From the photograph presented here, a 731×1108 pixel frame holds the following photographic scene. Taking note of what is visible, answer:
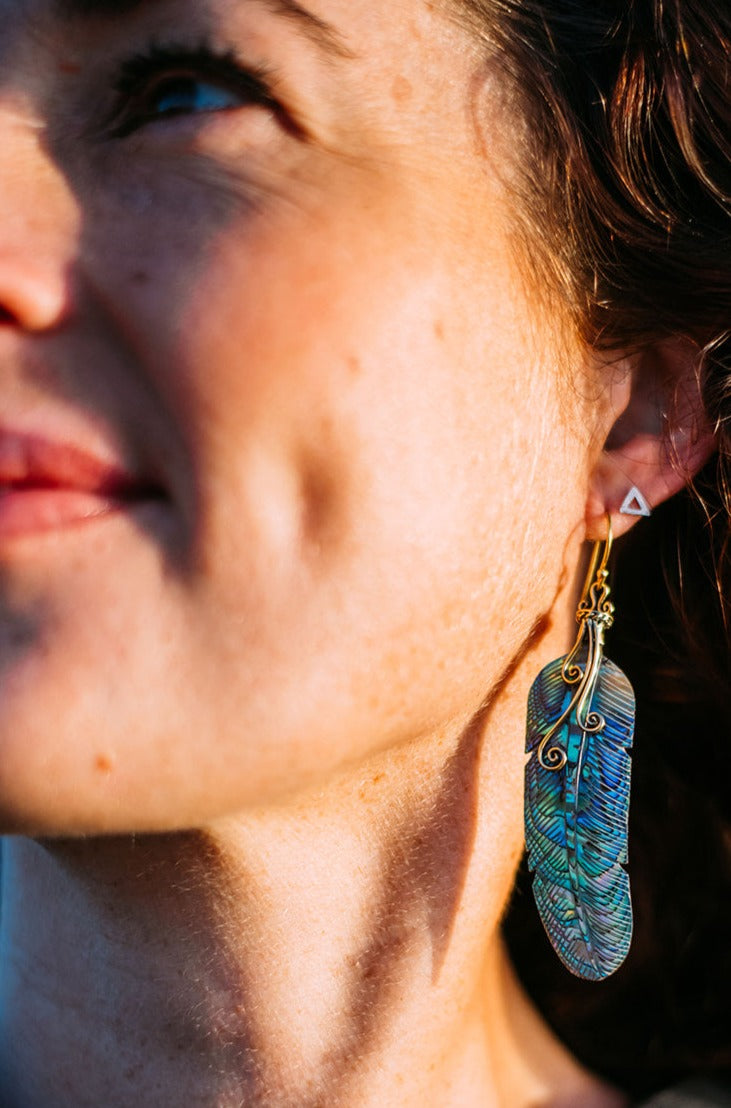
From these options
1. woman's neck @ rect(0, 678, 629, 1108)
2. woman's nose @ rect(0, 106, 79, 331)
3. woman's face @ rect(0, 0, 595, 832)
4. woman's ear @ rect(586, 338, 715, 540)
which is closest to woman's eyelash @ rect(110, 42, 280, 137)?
woman's face @ rect(0, 0, 595, 832)

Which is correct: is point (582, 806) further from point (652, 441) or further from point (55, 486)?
point (55, 486)

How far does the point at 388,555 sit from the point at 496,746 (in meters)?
0.45

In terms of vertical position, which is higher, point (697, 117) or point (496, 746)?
point (697, 117)

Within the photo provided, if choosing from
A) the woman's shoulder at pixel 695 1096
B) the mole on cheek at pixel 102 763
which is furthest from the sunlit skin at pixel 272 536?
the woman's shoulder at pixel 695 1096

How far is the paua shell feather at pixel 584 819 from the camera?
1.60 m

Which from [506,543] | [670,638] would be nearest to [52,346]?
[506,543]

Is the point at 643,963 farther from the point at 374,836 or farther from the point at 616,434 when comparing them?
the point at 616,434

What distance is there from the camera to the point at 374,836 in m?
1.57

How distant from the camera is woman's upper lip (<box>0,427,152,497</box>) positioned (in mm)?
1271

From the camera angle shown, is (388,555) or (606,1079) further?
(606,1079)

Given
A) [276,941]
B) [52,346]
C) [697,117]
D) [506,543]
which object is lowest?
[276,941]

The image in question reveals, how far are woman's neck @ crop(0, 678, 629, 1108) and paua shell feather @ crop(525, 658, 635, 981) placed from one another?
0.08 meters

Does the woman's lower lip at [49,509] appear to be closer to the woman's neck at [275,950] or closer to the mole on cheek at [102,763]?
the mole on cheek at [102,763]

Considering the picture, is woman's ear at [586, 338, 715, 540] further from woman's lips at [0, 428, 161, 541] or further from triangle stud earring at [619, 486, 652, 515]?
woman's lips at [0, 428, 161, 541]
